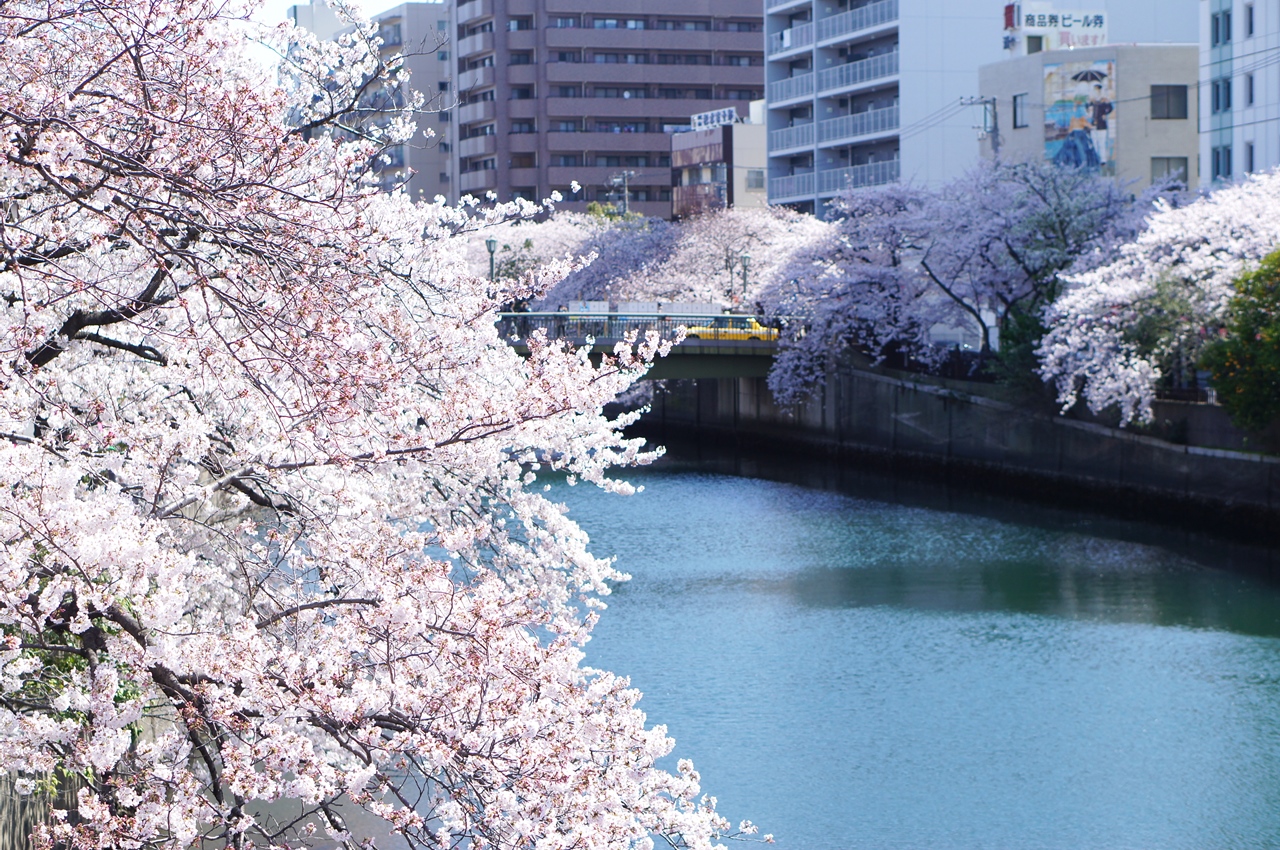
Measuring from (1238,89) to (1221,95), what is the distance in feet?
2.00

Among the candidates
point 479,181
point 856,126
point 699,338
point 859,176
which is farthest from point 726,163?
point 699,338

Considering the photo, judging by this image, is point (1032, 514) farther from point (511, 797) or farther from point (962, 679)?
point (511, 797)

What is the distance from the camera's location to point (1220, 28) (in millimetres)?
32781

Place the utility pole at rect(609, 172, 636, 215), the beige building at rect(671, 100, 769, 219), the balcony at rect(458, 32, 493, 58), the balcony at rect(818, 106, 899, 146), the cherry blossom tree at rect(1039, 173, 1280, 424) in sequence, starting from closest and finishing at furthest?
the cherry blossom tree at rect(1039, 173, 1280, 424), the balcony at rect(818, 106, 899, 146), the beige building at rect(671, 100, 769, 219), the utility pole at rect(609, 172, 636, 215), the balcony at rect(458, 32, 493, 58)

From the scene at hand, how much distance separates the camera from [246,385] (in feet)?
15.8

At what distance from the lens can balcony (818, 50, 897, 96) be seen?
44094 mm

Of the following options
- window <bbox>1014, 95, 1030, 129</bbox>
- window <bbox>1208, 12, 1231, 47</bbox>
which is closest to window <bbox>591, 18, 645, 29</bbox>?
window <bbox>1014, 95, 1030, 129</bbox>

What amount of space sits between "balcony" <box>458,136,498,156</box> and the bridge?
32251 millimetres

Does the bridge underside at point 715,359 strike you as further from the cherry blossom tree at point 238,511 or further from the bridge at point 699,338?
the cherry blossom tree at point 238,511

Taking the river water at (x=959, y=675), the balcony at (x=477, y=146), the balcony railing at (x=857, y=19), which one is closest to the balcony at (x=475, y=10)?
the balcony at (x=477, y=146)

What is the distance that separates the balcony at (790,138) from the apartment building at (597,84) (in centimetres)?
1621

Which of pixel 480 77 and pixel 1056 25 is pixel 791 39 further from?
pixel 480 77

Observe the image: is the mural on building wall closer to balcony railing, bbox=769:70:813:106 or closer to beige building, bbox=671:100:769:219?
balcony railing, bbox=769:70:813:106

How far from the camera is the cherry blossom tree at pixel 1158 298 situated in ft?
73.8
